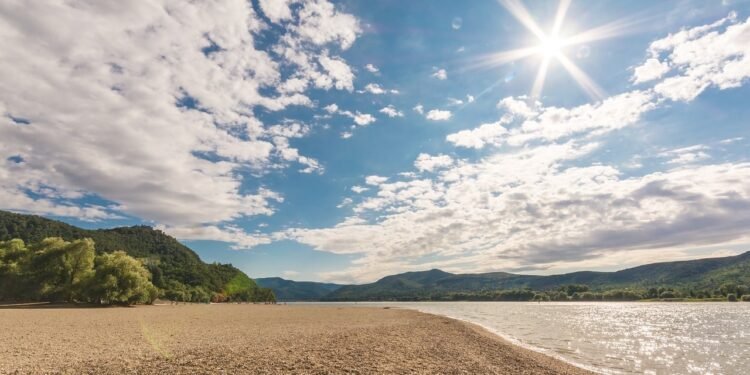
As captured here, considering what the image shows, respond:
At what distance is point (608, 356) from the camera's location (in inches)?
1272

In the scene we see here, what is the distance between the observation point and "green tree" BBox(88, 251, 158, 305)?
84688mm

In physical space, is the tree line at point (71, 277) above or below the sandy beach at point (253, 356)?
above

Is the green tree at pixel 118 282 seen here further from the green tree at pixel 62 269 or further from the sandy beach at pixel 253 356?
the sandy beach at pixel 253 356

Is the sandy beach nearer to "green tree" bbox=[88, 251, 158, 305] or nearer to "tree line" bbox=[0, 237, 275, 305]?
"green tree" bbox=[88, 251, 158, 305]

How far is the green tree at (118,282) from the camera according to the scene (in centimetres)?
8469

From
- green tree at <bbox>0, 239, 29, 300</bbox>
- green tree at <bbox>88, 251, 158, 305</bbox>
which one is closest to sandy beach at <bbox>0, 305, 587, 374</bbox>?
green tree at <bbox>88, 251, 158, 305</bbox>

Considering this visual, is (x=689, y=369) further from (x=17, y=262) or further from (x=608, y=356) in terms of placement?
(x=17, y=262)

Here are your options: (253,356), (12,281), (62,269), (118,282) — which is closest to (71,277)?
(62,269)

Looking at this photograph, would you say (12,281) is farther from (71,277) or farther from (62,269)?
(71,277)

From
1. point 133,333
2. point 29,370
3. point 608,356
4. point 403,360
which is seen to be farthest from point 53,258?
point 608,356

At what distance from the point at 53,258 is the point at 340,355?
325 feet

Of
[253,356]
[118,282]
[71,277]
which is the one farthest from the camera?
[71,277]

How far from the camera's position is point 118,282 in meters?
87.4

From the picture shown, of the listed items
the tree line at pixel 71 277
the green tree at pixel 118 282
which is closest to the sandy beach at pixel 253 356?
the green tree at pixel 118 282
